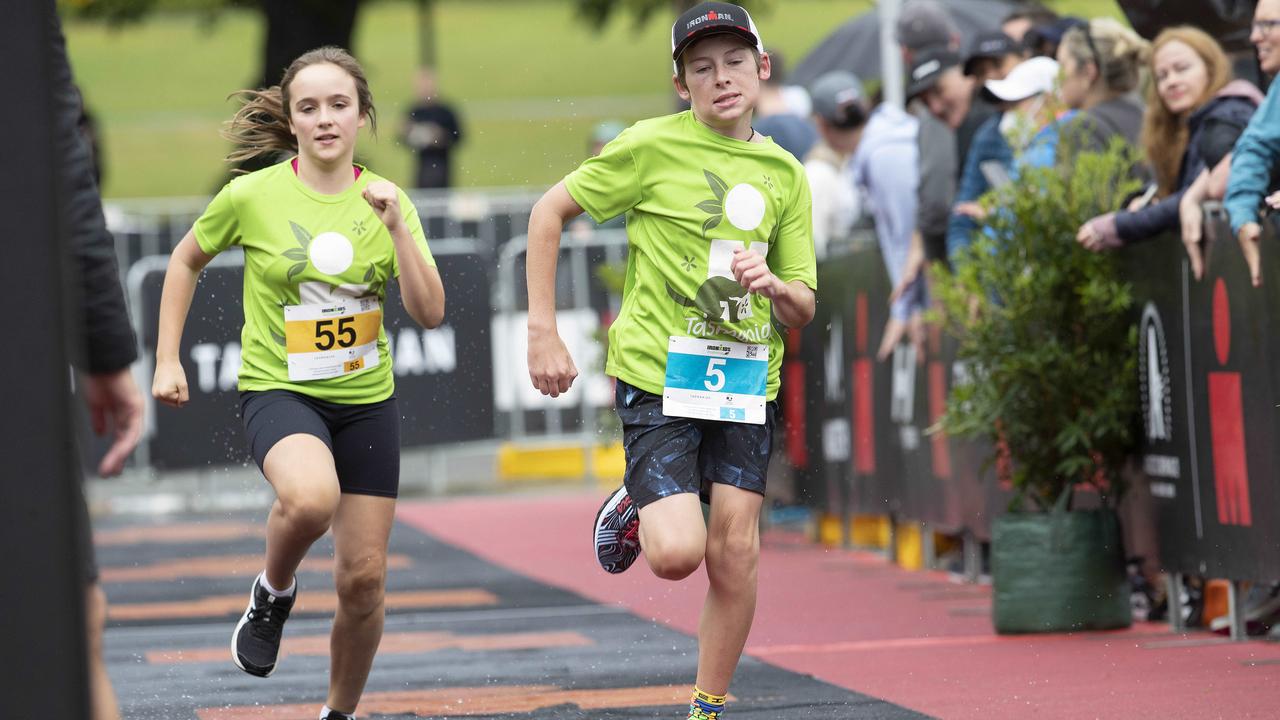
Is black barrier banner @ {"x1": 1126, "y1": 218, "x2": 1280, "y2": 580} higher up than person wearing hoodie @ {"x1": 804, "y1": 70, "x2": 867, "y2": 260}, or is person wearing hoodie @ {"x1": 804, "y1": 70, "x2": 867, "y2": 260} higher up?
person wearing hoodie @ {"x1": 804, "y1": 70, "x2": 867, "y2": 260}

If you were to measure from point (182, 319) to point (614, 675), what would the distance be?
2384 millimetres

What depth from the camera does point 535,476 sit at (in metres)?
18.8

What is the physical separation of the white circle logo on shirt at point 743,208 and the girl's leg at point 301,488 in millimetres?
1445

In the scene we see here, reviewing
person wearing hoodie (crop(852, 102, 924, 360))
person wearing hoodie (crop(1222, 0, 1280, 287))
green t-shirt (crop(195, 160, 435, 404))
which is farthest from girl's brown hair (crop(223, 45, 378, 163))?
person wearing hoodie (crop(852, 102, 924, 360))

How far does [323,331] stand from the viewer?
6.36m

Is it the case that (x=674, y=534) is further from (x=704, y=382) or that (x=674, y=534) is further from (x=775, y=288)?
(x=775, y=288)

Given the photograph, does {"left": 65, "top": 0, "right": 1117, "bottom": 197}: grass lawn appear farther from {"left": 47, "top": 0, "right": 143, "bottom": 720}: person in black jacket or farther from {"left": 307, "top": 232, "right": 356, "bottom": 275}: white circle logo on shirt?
{"left": 47, "top": 0, "right": 143, "bottom": 720}: person in black jacket

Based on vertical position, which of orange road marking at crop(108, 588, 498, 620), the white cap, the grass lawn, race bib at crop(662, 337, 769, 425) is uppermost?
the grass lawn

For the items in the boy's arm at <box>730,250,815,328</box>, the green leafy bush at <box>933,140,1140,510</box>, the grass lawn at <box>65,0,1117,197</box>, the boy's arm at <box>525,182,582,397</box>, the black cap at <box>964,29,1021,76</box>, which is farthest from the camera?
the grass lawn at <box>65,0,1117,197</box>

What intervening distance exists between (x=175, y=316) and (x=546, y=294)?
50.8 inches

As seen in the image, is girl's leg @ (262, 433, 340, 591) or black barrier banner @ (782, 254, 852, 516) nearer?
girl's leg @ (262, 433, 340, 591)

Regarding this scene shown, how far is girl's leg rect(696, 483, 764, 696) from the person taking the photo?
5.82 meters

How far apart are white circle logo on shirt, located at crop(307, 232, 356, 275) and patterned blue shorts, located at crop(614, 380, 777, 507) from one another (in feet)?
3.29

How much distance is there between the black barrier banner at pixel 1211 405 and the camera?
25.0ft
